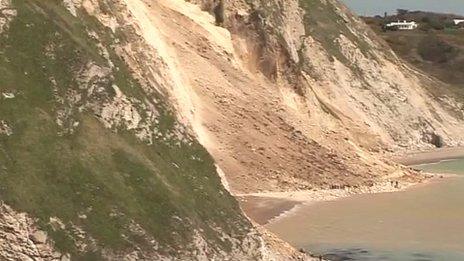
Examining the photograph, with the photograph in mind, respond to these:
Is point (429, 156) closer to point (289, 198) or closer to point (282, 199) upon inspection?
point (289, 198)

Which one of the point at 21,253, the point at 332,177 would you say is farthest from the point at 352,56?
the point at 21,253

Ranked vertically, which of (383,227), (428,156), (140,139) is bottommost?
(428,156)

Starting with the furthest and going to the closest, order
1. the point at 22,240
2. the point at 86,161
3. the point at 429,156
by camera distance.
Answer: the point at 429,156 → the point at 86,161 → the point at 22,240

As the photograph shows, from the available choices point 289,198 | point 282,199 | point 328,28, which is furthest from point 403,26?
point 282,199

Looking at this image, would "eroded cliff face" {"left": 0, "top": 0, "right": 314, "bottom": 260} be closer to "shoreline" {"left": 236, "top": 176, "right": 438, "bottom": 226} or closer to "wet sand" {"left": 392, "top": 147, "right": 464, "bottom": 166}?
"shoreline" {"left": 236, "top": 176, "right": 438, "bottom": 226}

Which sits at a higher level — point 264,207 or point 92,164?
point 92,164

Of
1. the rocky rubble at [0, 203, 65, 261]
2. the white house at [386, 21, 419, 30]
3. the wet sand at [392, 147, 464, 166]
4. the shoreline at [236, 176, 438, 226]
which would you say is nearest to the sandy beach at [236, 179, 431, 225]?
the shoreline at [236, 176, 438, 226]
